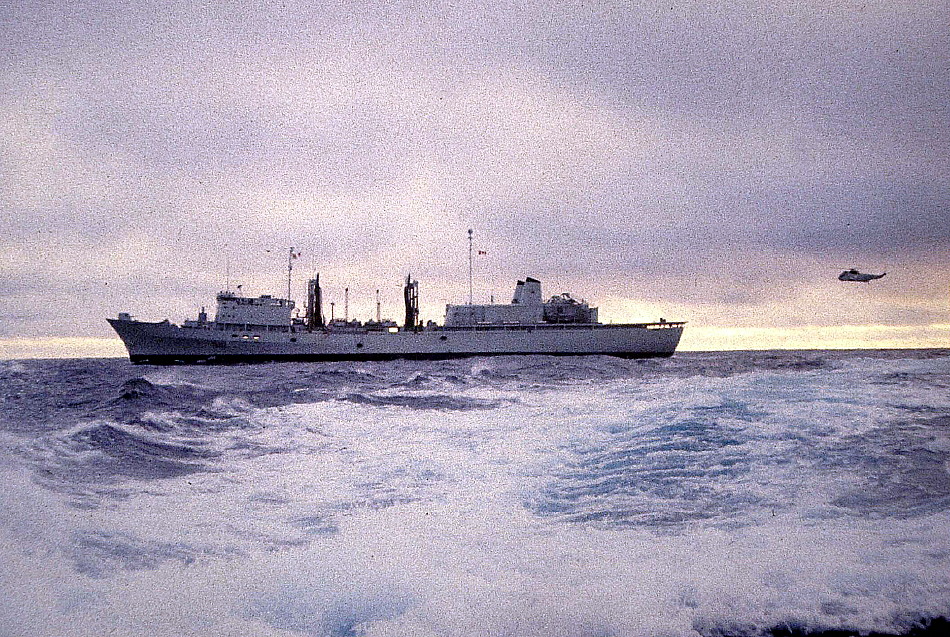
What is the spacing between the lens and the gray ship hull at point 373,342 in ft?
180

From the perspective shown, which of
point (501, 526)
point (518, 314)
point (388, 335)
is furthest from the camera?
point (518, 314)

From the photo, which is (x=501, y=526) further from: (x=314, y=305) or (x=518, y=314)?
(x=314, y=305)

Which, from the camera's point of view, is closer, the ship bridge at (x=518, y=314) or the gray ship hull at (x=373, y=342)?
the gray ship hull at (x=373, y=342)

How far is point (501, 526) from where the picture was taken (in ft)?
17.0

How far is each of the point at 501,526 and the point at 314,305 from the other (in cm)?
6484

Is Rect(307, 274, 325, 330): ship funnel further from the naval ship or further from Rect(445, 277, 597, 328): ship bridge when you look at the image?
Rect(445, 277, 597, 328): ship bridge

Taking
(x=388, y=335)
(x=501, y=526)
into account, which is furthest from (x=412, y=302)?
(x=501, y=526)

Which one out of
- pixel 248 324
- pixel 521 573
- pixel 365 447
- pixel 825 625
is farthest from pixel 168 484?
pixel 248 324

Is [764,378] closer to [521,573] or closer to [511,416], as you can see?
[511,416]

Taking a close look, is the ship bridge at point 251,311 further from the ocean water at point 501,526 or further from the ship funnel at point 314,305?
the ocean water at point 501,526

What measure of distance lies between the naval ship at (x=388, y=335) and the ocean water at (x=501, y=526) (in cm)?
4759

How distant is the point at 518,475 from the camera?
23.4 feet

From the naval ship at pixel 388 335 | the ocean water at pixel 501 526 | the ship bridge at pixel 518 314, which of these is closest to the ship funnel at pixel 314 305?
the naval ship at pixel 388 335

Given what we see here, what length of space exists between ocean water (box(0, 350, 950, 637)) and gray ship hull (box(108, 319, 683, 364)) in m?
47.5
